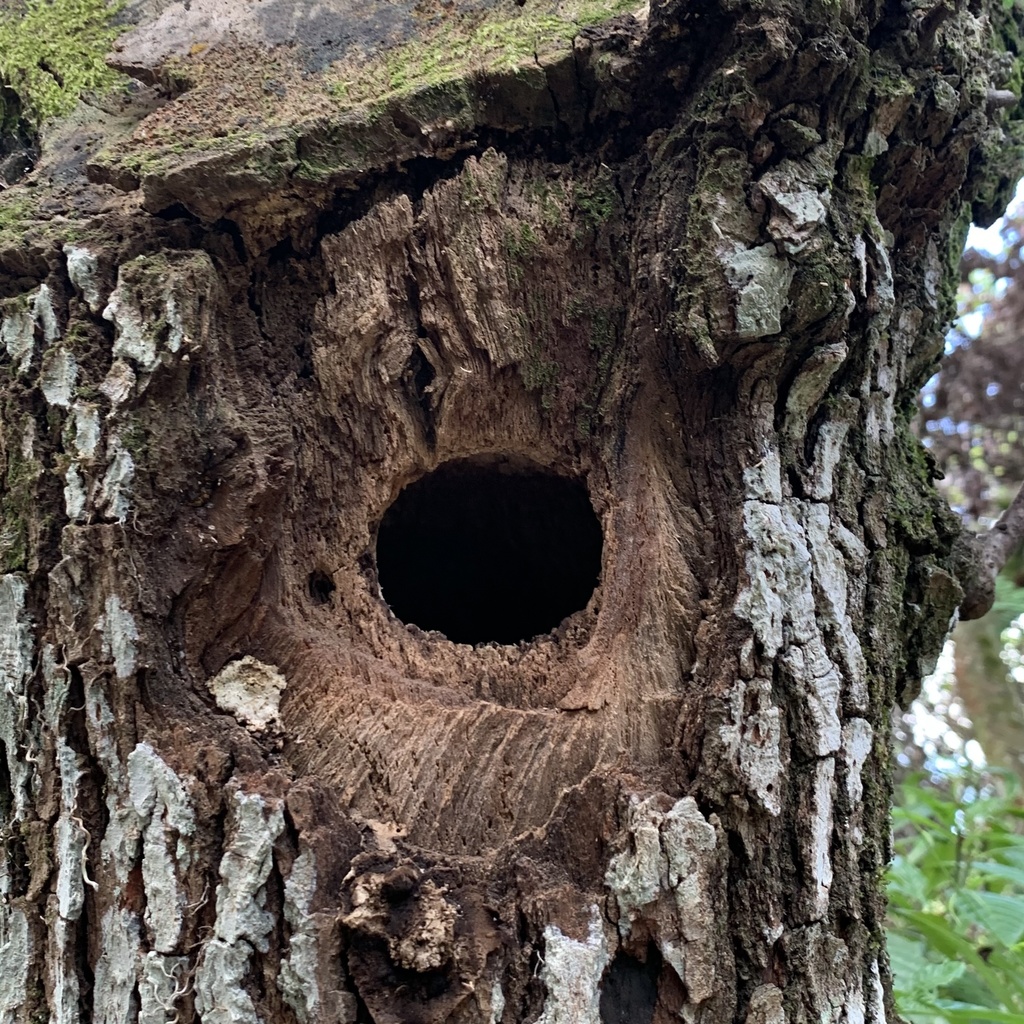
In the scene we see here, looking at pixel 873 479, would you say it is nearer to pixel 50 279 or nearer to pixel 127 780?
pixel 127 780

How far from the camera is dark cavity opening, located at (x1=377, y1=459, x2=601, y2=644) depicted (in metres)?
2.04

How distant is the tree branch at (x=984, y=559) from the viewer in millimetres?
1576

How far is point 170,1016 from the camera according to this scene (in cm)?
103

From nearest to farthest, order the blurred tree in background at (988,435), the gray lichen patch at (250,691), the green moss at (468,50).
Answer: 1. the gray lichen patch at (250,691)
2. the green moss at (468,50)
3. the blurred tree in background at (988,435)

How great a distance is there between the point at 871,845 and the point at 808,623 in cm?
36

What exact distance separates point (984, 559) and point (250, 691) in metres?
1.45

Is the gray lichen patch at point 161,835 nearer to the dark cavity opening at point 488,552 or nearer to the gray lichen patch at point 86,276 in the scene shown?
the gray lichen patch at point 86,276

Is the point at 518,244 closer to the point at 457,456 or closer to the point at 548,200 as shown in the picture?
the point at 548,200

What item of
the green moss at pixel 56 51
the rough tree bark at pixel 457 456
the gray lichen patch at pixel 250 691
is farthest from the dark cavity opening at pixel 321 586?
the green moss at pixel 56 51

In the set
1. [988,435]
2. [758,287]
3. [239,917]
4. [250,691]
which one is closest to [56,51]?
[250,691]

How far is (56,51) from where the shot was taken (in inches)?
63.7

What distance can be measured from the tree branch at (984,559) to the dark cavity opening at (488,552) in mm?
809

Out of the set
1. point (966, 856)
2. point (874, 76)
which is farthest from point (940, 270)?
point (966, 856)

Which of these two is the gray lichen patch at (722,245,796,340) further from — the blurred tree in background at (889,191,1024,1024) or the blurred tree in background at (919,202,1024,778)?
the blurred tree in background at (919,202,1024,778)
